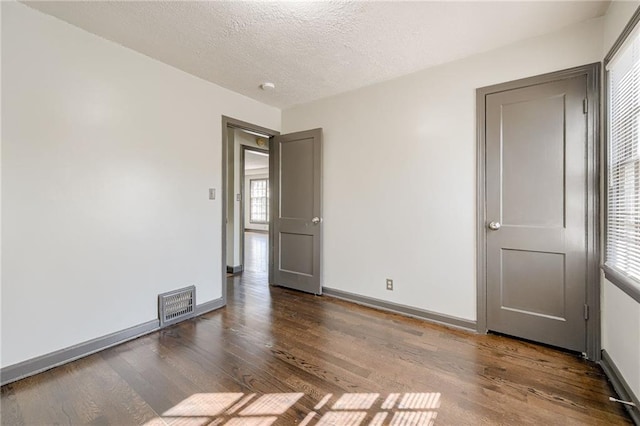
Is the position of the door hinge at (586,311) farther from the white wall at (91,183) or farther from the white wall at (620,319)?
the white wall at (91,183)

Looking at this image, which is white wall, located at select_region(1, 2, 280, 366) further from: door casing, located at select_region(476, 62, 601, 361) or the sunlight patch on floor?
door casing, located at select_region(476, 62, 601, 361)

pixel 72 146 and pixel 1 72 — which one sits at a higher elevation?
pixel 1 72

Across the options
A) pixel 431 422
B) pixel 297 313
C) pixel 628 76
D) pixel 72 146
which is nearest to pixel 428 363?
pixel 431 422

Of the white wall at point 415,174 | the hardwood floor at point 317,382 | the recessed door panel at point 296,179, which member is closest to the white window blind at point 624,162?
the white wall at point 415,174

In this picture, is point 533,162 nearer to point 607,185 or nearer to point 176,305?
point 607,185

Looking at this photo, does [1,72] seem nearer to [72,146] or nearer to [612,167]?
[72,146]

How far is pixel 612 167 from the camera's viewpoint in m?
1.91

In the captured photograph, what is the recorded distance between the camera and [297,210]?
379 cm

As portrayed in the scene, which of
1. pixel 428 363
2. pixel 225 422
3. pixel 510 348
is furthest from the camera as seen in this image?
pixel 510 348

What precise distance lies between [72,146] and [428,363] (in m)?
3.11

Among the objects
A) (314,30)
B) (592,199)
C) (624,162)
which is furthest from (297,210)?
(624,162)

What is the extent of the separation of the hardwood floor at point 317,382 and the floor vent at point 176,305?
0.13 m

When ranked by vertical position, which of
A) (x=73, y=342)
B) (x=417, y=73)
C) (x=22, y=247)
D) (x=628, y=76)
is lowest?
(x=73, y=342)

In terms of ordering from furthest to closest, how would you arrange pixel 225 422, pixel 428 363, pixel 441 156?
pixel 441 156 → pixel 428 363 → pixel 225 422
